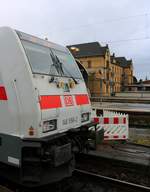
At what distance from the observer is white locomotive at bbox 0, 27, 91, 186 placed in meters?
4.64

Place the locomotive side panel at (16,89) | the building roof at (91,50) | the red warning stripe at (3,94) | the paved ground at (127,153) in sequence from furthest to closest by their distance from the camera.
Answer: the building roof at (91,50) → the paved ground at (127,153) → the red warning stripe at (3,94) → the locomotive side panel at (16,89)

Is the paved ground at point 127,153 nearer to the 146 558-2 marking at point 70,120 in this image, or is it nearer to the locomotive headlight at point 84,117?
the locomotive headlight at point 84,117

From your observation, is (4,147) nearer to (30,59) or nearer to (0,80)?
(0,80)

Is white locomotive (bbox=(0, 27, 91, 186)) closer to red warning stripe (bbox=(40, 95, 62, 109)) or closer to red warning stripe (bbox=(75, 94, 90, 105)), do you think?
red warning stripe (bbox=(40, 95, 62, 109))

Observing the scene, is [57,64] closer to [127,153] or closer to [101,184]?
[101,184]

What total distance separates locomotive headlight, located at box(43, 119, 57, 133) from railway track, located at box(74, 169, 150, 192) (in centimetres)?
165

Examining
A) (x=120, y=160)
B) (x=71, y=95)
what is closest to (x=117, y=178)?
(x=120, y=160)

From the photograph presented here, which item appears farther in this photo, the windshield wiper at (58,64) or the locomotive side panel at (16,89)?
the windshield wiper at (58,64)

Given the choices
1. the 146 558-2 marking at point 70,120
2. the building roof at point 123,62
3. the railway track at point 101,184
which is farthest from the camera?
the building roof at point 123,62

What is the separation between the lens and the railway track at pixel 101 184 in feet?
18.9

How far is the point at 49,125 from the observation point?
488cm

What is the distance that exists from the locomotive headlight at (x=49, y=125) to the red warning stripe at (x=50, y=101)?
0.26 m

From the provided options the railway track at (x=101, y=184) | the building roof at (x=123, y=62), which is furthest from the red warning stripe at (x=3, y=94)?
the building roof at (x=123, y=62)

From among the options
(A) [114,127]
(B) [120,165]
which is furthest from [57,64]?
(A) [114,127]
